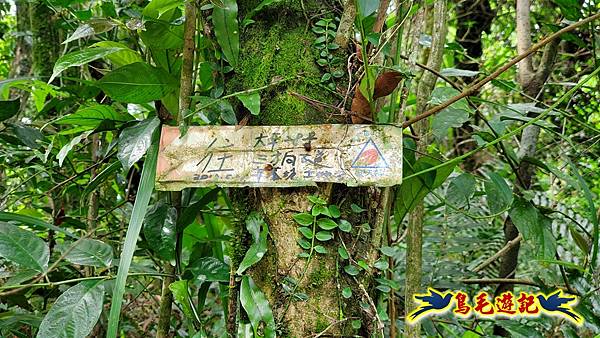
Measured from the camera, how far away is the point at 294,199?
75 cm

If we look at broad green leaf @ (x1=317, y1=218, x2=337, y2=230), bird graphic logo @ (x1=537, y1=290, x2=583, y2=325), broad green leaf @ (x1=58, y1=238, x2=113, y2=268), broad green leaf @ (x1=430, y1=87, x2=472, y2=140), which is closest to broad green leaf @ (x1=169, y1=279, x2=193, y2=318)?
broad green leaf @ (x1=58, y1=238, x2=113, y2=268)

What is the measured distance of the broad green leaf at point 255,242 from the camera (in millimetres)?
715

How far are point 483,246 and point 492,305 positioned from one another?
0.63 m

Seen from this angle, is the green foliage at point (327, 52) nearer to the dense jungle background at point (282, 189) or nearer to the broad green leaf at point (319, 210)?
the dense jungle background at point (282, 189)

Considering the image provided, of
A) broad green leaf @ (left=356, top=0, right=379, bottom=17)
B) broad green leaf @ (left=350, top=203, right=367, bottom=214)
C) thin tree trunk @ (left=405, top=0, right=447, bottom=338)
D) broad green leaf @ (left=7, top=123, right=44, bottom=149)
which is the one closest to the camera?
broad green leaf @ (left=356, top=0, right=379, bottom=17)

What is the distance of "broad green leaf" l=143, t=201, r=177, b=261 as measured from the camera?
85cm

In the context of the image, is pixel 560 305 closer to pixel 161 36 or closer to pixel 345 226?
pixel 345 226

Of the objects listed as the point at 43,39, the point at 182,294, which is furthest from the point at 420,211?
the point at 43,39

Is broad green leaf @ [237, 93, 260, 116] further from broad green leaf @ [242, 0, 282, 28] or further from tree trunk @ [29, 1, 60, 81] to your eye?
tree trunk @ [29, 1, 60, 81]

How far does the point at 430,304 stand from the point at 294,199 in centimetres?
29

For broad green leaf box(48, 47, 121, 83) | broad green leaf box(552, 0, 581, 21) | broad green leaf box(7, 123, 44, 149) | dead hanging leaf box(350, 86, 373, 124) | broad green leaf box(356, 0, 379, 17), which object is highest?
broad green leaf box(552, 0, 581, 21)

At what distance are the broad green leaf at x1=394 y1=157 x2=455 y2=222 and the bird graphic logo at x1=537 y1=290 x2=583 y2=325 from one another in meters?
0.31

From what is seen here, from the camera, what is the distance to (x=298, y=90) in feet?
2.58

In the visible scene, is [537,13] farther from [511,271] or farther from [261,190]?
[261,190]
